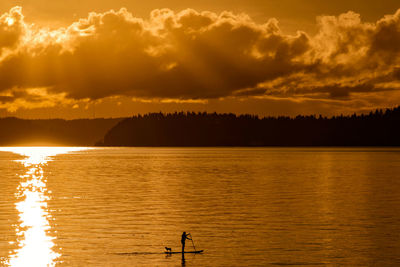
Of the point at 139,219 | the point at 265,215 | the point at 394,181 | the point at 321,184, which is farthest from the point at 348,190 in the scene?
the point at 139,219

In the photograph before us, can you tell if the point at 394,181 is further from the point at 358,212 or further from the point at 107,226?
the point at 107,226

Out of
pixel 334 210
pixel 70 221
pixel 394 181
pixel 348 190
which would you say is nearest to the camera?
pixel 70 221

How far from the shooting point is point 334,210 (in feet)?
204

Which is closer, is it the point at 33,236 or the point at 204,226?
the point at 33,236

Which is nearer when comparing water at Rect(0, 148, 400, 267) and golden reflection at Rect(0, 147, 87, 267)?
golden reflection at Rect(0, 147, 87, 267)

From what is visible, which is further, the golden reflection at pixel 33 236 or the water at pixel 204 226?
the water at pixel 204 226

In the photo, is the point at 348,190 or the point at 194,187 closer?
the point at 348,190

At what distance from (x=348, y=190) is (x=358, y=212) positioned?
27986 millimetres

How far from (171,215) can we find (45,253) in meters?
21.2

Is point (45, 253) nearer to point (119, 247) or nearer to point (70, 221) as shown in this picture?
point (119, 247)

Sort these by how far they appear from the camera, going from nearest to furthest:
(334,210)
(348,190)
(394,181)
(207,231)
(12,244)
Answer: (12,244)
(207,231)
(334,210)
(348,190)
(394,181)

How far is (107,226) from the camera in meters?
50.8

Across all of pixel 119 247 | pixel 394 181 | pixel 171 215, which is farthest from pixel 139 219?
pixel 394 181

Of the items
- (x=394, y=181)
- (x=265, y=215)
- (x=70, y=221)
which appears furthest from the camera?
(x=394, y=181)
